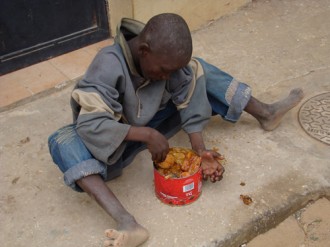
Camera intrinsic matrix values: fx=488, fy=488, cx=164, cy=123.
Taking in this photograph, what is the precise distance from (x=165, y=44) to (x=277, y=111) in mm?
934

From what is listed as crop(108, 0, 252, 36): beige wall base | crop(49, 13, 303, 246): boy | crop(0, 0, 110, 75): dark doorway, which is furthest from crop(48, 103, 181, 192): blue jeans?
crop(108, 0, 252, 36): beige wall base

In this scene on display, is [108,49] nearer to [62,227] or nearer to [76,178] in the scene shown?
[76,178]

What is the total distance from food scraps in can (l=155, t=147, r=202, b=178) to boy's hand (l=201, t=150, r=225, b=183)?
8 centimetres

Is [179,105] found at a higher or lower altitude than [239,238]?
higher

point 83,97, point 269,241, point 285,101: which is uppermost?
point 83,97

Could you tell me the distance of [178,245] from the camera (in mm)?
2027

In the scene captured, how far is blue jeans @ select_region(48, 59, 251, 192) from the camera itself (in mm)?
2059

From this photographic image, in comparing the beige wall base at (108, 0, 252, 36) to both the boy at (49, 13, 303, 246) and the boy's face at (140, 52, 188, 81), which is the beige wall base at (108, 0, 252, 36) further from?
the boy's face at (140, 52, 188, 81)

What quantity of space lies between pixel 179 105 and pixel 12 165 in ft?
2.93

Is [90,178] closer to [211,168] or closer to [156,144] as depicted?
[156,144]

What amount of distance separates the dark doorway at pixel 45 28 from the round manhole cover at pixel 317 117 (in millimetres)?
1512

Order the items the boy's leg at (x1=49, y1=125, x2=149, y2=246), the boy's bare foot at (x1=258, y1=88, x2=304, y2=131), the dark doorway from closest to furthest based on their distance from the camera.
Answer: the boy's leg at (x1=49, y1=125, x2=149, y2=246) → the boy's bare foot at (x1=258, y1=88, x2=304, y2=131) → the dark doorway

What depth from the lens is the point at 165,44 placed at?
192 centimetres

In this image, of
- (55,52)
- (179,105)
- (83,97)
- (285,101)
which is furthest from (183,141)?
(55,52)
